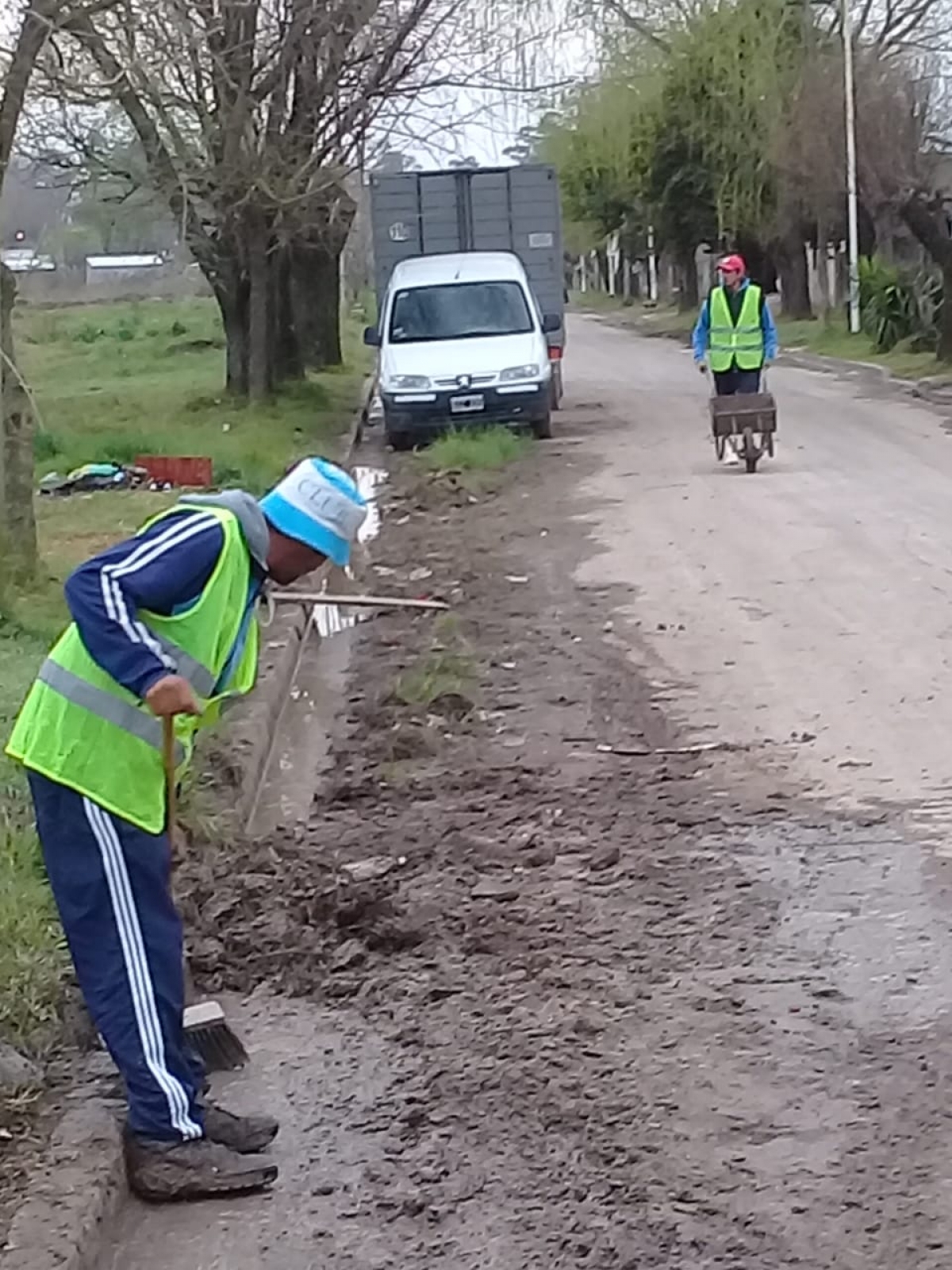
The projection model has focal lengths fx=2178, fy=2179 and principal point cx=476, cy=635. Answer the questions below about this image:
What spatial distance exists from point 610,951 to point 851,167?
32.4 metres

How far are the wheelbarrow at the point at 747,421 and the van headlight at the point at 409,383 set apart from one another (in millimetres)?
4013

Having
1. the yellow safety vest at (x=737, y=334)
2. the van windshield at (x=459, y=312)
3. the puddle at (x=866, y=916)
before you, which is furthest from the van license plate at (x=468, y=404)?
the puddle at (x=866, y=916)

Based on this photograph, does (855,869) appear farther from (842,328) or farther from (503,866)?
(842,328)

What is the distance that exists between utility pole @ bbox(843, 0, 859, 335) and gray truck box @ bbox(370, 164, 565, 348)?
10.3 metres

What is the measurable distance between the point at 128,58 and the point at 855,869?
447 inches

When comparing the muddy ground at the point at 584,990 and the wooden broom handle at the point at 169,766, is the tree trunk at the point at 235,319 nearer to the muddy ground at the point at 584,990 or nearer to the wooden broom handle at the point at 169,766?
the muddy ground at the point at 584,990

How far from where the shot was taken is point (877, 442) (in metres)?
21.4

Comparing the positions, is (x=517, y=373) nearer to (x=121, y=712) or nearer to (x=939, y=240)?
(x=939, y=240)

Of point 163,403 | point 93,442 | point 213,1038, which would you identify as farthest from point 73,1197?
point 163,403

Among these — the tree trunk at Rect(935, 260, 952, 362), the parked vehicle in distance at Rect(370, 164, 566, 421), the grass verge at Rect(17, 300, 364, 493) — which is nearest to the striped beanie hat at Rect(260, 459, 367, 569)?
the grass verge at Rect(17, 300, 364, 493)

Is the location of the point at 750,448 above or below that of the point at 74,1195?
above

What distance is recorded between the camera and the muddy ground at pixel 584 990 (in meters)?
4.48

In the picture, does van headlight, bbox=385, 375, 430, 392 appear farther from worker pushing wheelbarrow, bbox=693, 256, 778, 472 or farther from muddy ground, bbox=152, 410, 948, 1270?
muddy ground, bbox=152, 410, 948, 1270

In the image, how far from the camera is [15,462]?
12.5 m
